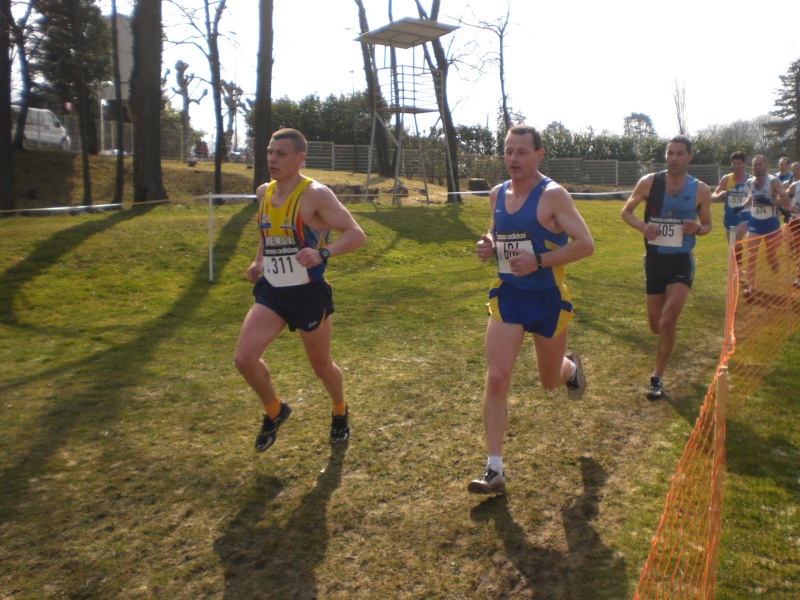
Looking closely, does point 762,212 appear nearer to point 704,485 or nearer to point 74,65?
point 704,485

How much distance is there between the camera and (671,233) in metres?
6.01

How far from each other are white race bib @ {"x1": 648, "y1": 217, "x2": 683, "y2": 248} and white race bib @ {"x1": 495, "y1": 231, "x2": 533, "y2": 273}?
7.35 feet

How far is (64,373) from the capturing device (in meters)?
7.06

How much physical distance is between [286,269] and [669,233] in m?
3.28

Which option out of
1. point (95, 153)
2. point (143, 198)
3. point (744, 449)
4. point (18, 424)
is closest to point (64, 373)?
point (18, 424)

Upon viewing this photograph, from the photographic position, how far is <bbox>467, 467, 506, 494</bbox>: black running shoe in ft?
12.9

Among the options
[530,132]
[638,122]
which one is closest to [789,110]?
[638,122]

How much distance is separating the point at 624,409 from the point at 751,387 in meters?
1.43

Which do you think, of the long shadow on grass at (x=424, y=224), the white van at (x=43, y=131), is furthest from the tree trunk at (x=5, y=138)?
the white van at (x=43, y=131)

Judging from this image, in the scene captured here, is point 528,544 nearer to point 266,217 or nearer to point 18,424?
point 266,217

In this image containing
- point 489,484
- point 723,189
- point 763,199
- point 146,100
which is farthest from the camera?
point 146,100

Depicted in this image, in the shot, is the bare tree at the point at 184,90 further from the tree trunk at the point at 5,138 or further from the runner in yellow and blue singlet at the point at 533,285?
the runner in yellow and blue singlet at the point at 533,285

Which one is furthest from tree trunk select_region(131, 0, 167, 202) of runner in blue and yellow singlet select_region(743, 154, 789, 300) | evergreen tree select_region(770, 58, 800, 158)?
evergreen tree select_region(770, 58, 800, 158)

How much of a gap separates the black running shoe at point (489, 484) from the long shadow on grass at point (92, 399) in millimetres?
2519
